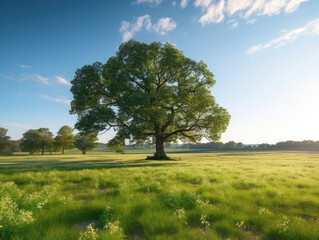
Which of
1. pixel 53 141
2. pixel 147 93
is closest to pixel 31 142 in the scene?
pixel 53 141

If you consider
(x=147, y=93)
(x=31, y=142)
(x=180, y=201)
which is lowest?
(x=180, y=201)

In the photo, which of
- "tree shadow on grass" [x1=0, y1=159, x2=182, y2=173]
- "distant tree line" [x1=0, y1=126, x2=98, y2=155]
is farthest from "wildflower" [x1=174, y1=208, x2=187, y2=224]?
"distant tree line" [x1=0, y1=126, x2=98, y2=155]

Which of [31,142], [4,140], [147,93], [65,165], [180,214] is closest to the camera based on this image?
[180,214]

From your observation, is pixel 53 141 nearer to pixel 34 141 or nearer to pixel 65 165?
pixel 34 141

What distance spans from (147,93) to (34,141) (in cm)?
8416

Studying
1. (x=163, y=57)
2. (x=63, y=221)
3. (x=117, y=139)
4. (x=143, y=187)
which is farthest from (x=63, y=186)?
(x=163, y=57)

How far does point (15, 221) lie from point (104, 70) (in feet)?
121

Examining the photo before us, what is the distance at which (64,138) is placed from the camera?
104m

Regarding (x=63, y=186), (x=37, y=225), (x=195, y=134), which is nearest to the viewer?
(x=37, y=225)

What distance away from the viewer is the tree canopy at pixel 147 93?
128 ft

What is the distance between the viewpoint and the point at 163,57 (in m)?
42.1

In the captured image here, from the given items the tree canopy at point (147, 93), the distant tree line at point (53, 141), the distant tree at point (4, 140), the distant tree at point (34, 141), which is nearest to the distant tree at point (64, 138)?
the distant tree line at point (53, 141)

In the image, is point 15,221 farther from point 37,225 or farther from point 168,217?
point 168,217

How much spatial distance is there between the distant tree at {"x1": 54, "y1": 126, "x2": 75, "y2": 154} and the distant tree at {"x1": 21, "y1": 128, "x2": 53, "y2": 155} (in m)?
3.88
